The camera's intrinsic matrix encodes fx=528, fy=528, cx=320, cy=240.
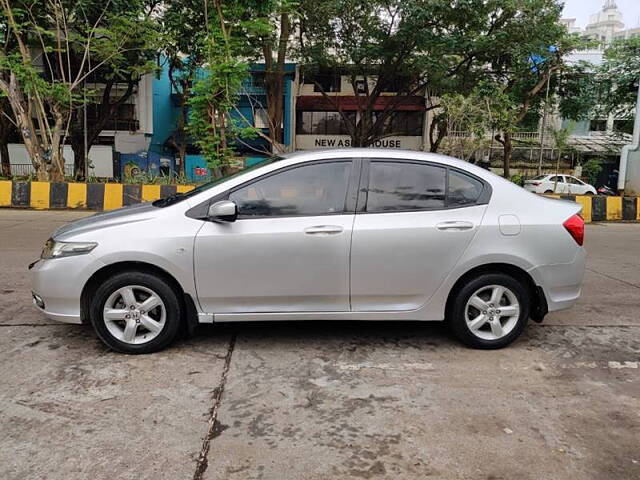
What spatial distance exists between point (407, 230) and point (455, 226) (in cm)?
38

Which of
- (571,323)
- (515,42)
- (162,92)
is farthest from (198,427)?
(162,92)

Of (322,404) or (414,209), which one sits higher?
(414,209)

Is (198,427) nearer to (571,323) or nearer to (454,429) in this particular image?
(454,429)

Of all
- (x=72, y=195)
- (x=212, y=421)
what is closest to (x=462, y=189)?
(x=212, y=421)

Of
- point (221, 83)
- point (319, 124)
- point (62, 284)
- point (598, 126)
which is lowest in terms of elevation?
point (62, 284)

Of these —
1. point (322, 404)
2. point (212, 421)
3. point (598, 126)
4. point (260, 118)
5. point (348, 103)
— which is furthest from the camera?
point (598, 126)

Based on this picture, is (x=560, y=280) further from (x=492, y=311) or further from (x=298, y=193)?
(x=298, y=193)

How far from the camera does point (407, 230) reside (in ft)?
13.1

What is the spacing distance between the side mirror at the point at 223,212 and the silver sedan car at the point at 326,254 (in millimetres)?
10

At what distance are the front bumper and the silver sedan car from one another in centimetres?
1

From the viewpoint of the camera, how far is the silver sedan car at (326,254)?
387cm

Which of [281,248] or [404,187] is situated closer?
[281,248]

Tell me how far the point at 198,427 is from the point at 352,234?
1.73 metres

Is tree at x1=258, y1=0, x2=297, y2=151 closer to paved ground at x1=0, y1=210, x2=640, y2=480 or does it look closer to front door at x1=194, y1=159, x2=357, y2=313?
front door at x1=194, y1=159, x2=357, y2=313
